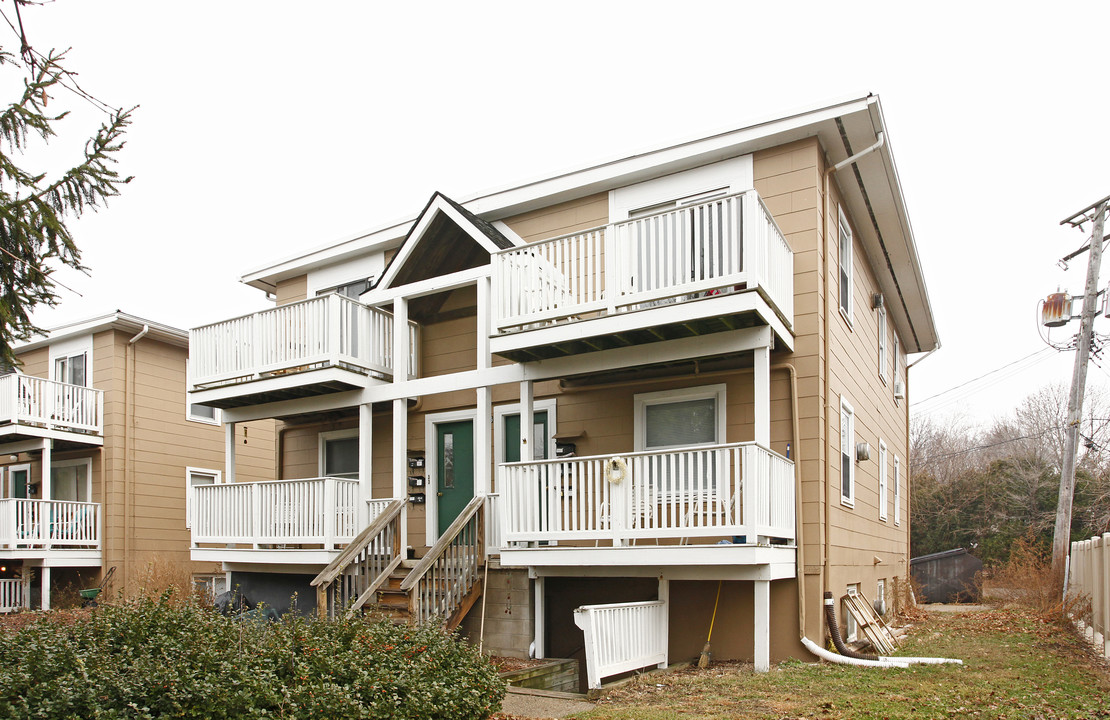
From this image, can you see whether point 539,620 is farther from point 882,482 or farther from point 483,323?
point 882,482

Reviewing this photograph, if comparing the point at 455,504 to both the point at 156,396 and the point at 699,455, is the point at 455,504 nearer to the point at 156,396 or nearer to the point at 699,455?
the point at 699,455

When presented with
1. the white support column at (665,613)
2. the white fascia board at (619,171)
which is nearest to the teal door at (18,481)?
the white fascia board at (619,171)

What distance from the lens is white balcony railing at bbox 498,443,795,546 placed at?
930 cm

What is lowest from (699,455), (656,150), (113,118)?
(699,455)

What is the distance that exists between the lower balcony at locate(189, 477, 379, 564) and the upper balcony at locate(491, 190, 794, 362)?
3908 mm

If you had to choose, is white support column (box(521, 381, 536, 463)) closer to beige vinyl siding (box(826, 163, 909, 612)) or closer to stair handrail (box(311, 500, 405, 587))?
stair handrail (box(311, 500, 405, 587))

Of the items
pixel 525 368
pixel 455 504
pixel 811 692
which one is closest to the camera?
pixel 811 692

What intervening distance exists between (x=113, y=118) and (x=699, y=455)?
6369 millimetres

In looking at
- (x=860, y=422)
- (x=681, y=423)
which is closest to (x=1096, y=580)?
(x=860, y=422)

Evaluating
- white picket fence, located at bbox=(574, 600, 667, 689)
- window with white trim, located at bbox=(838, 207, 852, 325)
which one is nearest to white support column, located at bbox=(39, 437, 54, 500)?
white picket fence, located at bbox=(574, 600, 667, 689)

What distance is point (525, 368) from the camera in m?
11.8

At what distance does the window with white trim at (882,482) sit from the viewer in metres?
16.3

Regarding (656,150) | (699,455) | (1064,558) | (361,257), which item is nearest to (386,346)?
(361,257)

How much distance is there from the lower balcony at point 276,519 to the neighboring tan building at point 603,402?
0.05 meters
